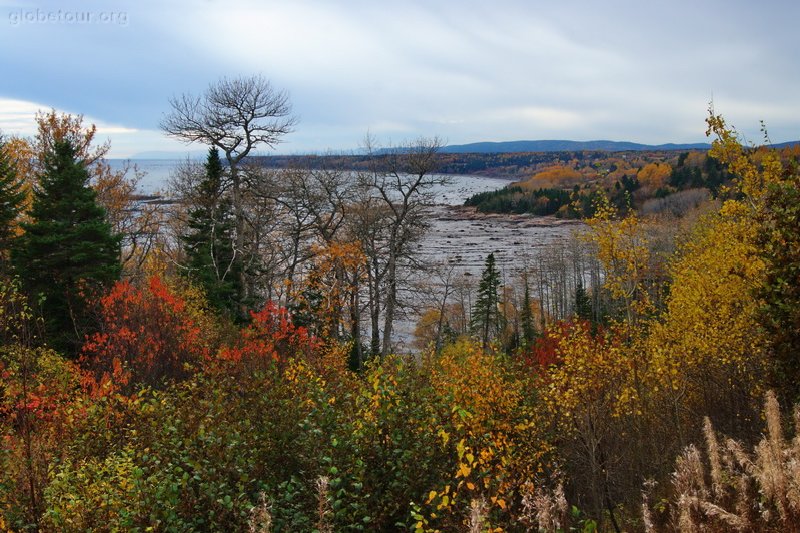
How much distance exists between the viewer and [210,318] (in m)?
21.8

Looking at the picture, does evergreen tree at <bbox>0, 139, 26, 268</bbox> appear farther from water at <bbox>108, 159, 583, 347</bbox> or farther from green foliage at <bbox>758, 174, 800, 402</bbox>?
water at <bbox>108, 159, 583, 347</bbox>

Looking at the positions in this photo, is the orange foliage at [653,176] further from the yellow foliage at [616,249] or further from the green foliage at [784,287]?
the green foliage at [784,287]

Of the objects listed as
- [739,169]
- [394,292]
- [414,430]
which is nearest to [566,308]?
[394,292]

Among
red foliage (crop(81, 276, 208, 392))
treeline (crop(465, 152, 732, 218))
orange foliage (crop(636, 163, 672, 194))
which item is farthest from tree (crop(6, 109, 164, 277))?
→ orange foliage (crop(636, 163, 672, 194))

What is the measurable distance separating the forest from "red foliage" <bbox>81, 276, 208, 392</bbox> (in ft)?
0.30

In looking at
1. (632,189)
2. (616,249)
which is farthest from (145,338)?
(632,189)

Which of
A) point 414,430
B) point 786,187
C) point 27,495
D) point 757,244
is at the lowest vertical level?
point 27,495

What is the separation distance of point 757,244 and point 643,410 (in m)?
5.43

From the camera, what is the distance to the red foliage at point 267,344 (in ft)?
48.4

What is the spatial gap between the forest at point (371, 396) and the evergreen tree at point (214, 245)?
5.5 inches

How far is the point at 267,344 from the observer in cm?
1769

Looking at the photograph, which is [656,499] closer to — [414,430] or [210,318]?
[414,430]

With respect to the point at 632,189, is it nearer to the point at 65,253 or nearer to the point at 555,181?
the point at 555,181

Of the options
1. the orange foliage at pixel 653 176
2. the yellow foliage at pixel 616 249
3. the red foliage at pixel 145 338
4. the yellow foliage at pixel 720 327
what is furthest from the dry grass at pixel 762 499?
the orange foliage at pixel 653 176
